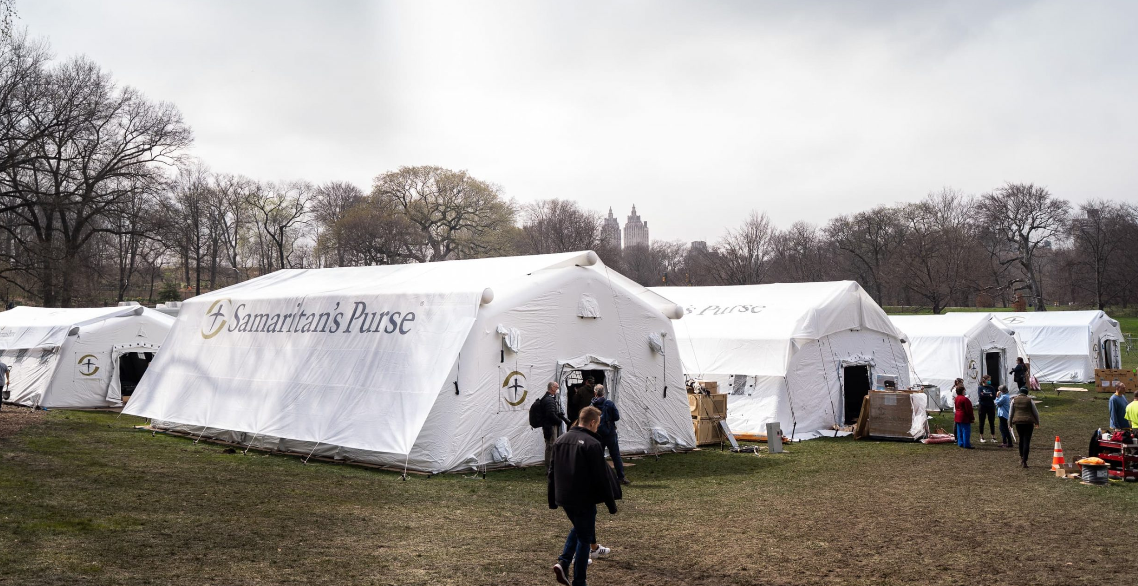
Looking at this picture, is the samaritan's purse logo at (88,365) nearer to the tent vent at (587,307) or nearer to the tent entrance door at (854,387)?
the tent vent at (587,307)

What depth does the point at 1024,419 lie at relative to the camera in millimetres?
14734

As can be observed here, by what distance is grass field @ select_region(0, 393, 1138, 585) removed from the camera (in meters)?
7.71

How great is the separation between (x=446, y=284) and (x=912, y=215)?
55.0 metres

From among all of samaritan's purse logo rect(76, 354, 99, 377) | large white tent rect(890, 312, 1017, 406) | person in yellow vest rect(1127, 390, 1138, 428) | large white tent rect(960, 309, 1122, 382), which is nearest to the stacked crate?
person in yellow vest rect(1127, 390, 1138, 428)

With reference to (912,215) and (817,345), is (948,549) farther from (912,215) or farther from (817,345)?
(912,215)

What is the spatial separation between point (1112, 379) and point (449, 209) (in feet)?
127

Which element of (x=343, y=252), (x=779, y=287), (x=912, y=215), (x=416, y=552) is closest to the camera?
(x=416, y=552)

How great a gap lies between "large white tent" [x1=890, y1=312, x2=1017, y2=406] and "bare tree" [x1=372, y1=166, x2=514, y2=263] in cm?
3197

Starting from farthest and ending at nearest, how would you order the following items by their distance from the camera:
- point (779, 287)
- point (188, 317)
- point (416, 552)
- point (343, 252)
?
point (343, 252)
point (779, 287)
point (188, 317)
point (416, 552)

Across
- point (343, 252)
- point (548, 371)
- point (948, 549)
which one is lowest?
point (948, 549)

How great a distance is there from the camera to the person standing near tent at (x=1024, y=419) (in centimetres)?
1473

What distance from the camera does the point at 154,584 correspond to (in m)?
6.80

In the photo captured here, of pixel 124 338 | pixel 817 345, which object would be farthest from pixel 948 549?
pixel 124 338

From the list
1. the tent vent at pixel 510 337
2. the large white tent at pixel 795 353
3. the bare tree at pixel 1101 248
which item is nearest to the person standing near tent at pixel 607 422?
the tent vent at pixel 510 337
